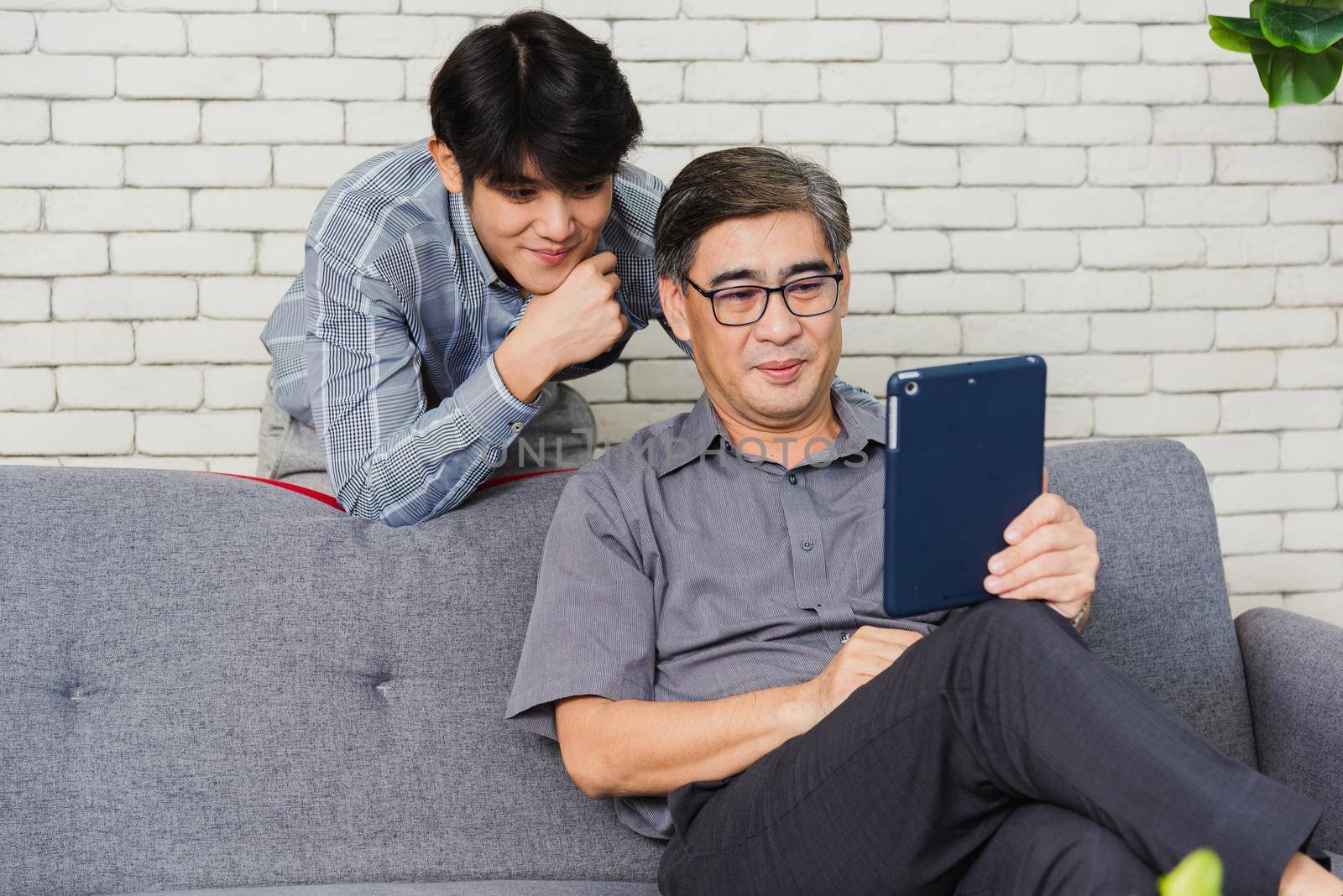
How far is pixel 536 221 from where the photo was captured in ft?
5.63

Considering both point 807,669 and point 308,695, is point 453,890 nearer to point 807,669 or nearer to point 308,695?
point 308,695

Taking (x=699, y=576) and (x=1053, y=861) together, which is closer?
(x=1053, y=861)

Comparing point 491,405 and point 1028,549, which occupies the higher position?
point 491,405

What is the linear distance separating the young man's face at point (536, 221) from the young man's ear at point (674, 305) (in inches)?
5.2

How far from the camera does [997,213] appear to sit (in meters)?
2.67

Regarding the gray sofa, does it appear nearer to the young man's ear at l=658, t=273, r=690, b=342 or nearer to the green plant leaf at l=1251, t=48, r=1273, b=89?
the young man's ear at l=658, t=273, r=690, b=342

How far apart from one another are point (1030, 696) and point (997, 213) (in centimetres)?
178

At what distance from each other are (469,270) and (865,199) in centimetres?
110

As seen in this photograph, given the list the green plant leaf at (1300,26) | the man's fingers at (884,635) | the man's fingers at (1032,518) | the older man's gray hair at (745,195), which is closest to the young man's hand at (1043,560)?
the man's fingers at (1032,518)

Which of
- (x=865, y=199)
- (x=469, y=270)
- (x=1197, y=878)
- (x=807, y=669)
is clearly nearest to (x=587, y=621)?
(x=807, y=669)

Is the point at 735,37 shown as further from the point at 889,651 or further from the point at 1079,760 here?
the point at 1079,760

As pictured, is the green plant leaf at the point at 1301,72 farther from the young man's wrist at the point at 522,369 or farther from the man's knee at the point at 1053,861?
the man's knee at the point at 1053,861

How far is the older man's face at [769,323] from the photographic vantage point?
1691 millimetres

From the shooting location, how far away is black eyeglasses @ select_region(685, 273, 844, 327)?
5.56ft
